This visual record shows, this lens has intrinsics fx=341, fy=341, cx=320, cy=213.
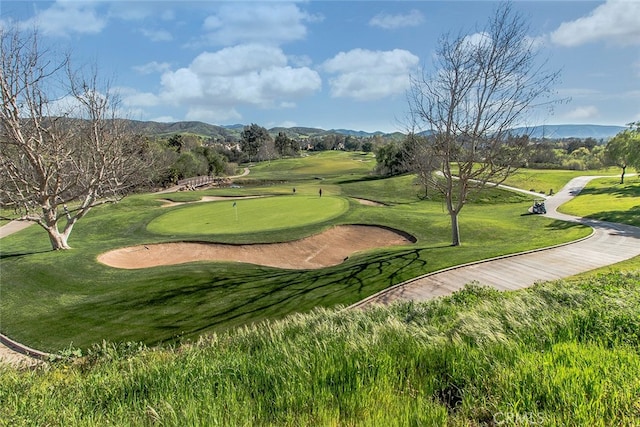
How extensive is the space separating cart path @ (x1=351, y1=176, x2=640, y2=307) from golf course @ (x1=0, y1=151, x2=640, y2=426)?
83 cm

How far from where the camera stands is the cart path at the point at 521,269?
1312 centimetres

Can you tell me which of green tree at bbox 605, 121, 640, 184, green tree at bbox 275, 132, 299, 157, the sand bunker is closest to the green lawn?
the sand bunker

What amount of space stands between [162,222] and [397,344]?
27.5 m

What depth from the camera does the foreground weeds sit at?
2941 millimetres

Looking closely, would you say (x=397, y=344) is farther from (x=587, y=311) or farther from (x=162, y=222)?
(x=162, y=222)

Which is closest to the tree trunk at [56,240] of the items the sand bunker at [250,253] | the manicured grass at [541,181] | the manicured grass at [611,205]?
the sand bunker at [250,253]

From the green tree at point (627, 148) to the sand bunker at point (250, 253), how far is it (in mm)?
38548

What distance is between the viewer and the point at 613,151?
168 ft

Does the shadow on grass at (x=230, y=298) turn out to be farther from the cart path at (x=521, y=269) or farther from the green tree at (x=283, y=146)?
the green tree at (x=283, y=146)

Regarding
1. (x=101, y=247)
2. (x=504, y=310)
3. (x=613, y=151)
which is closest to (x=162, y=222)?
(x=101, y=247)

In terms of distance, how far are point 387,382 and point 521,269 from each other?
549 inches

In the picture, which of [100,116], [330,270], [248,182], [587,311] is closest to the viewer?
[587,311]

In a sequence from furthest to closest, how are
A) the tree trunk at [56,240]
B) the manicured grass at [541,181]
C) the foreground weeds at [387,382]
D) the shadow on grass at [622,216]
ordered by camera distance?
1. the manicured grass at [541,181]
2. the shadow on grass at [622,216]
3. the tree trunk at [56,240]
4. the foreground weeds at [387,382]

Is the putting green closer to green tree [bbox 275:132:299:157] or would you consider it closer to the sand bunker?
the sand bunker
